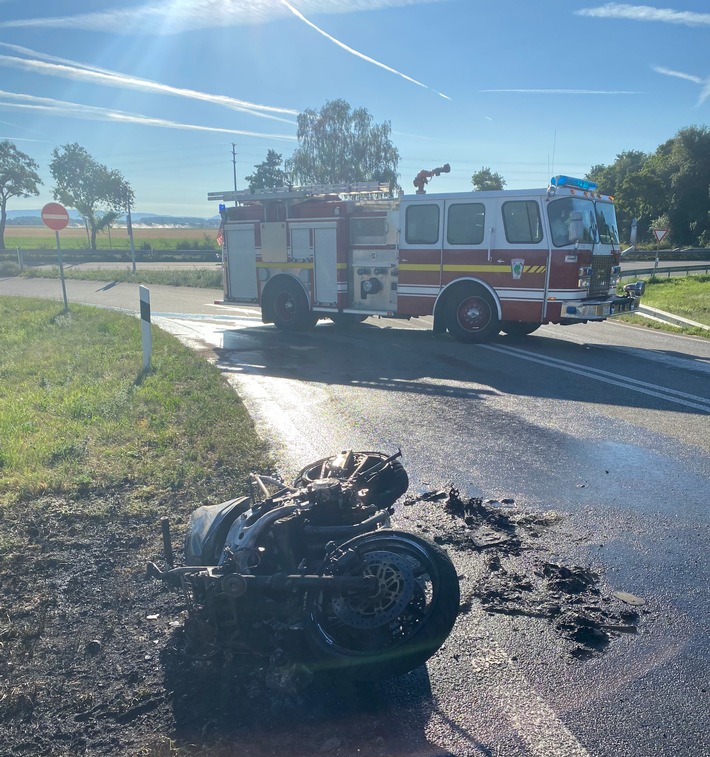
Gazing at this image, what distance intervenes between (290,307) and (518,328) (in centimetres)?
504

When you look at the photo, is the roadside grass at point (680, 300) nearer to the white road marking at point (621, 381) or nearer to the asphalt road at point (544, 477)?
the asphalt road at point (544, 477)

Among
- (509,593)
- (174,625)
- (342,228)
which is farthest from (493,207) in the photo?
(174,625)

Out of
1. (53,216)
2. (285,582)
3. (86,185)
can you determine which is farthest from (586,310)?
(86,185)

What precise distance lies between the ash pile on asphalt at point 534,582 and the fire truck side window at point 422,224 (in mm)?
8954

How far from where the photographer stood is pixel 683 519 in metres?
4.69

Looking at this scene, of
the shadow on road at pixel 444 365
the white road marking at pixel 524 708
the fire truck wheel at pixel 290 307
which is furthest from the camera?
the fire truck wheel at pixel 290 307

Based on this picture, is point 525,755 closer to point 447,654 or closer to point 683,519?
point 447,654

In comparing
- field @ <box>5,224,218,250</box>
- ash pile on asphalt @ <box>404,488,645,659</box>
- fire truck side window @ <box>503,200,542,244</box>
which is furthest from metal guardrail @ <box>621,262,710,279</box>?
ash pile on asphalt @ <box>404,488,645,659</box>

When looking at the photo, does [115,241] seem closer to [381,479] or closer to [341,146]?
[341,146]

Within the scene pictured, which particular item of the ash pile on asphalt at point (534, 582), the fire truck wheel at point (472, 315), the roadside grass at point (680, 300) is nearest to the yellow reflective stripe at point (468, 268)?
the fire truck wheel at point (472, 315)

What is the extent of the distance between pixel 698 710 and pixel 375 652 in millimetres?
1342

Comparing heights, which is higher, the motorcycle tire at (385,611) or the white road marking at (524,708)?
the motorcycle tire at (385,611)

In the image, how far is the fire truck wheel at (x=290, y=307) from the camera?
14891 millimetres

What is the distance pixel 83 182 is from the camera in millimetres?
49500
